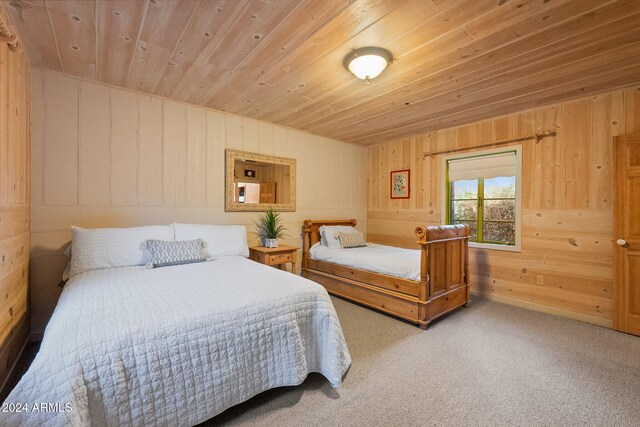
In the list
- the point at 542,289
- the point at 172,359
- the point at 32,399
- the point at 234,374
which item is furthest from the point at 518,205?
the point at 32,399

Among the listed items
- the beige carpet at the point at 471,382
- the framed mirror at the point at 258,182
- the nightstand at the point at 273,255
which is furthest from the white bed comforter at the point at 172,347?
the framed mirror at the point at 258,182

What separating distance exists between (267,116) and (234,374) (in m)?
2.95

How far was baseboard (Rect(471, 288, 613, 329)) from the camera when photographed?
281cm

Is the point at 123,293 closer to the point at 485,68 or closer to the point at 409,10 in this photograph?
the point at 409,10

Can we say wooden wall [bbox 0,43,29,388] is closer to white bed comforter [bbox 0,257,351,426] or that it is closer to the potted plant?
white bed comforter [bbox 0,257,351,426]

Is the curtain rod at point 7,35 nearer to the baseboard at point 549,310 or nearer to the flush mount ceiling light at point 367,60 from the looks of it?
the flush mount ceiling light at point 367,60

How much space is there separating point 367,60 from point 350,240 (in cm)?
242

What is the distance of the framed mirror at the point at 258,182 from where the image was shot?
3.51 metres

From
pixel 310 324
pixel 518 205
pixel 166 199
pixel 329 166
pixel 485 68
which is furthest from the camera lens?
pixel 329 166

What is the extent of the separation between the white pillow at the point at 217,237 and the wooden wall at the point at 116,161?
1.29ft

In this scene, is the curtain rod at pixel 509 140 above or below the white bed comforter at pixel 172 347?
above

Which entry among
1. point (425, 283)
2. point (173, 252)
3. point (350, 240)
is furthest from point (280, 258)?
point (425, 283)

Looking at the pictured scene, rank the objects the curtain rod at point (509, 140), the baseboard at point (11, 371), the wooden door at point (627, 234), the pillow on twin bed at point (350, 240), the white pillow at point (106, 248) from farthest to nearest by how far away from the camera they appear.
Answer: the pillow on twin bed at point (350, 240)
the curtain rod at point (509, 140)
the wooden door at point (627, 234)
the white pillow at point (106, 248)
the baseboard at point (11, 371)

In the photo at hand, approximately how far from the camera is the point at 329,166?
4.61 metres
